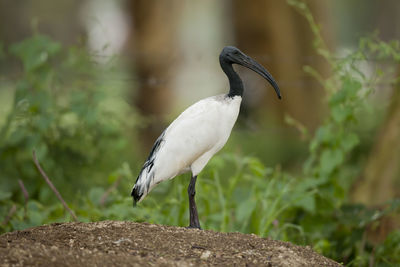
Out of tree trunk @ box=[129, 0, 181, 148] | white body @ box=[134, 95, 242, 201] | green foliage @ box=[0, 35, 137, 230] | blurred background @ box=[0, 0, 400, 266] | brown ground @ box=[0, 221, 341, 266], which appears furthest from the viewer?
tree trunk @ box=[129, 0, 181, 148]

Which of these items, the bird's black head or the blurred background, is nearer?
the bird's black head

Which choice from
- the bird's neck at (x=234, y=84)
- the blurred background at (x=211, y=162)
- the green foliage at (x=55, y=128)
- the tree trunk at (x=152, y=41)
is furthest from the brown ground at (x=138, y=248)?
the tree trunk at (x=152, y=41)

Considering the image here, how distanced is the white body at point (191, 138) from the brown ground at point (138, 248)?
1.67 feet

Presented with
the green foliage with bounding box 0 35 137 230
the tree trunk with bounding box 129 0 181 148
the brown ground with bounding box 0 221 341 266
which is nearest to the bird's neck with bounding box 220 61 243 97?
the brown ground with bounding box 0 221 341 266

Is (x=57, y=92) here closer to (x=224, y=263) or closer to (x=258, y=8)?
(x=224, y=263)

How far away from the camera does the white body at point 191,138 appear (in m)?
4.17

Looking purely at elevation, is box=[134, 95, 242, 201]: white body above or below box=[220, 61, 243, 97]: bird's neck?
below

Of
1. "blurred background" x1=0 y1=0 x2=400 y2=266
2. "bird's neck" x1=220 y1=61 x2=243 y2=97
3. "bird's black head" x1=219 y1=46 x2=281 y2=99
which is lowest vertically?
"blurred background" x1=0 y1=0 x2=400 y2=266

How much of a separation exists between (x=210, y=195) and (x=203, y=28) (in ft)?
152

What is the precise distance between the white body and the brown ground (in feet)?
1.67

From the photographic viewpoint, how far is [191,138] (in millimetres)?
4180

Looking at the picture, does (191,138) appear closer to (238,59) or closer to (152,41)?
(238,59)

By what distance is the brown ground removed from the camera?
3141 millimetres

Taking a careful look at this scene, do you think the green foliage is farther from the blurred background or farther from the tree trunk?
the tree trunk
